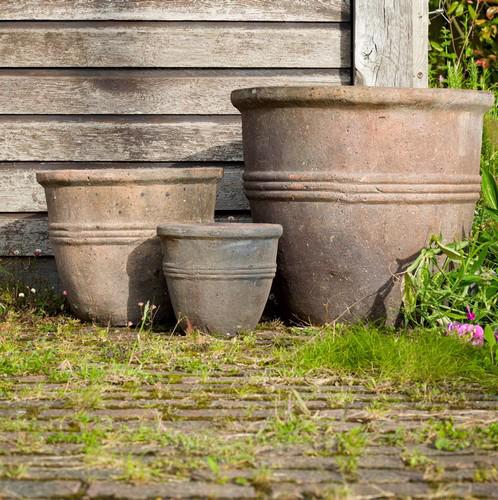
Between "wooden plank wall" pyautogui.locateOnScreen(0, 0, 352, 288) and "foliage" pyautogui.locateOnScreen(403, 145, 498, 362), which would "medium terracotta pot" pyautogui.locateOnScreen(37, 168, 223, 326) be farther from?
"foliage" pyautogui.locateOnScreen(403, 145, 498, 362)

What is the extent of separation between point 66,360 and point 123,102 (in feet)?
6.39

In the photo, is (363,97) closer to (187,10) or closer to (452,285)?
(452,285)

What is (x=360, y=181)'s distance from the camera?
12.7 feet

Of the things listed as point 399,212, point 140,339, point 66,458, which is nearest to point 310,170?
point 399,212

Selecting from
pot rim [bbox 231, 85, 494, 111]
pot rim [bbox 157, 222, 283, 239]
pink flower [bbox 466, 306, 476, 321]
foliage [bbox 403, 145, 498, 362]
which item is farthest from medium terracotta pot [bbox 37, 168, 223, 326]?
pink flower [bbox 466, 306, 476, 321]

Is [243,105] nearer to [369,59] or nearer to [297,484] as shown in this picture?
[369,59]

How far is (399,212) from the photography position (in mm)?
3900

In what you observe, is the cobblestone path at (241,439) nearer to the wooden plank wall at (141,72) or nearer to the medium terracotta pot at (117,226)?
the medium terracotta pot at (117,226)

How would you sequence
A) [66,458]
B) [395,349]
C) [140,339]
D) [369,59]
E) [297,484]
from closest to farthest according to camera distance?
[297,484], [66,458], [395,349], [140,339], [369,59]

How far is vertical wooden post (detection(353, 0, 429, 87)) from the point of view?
4691 millimetres

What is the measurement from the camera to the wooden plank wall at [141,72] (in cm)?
479

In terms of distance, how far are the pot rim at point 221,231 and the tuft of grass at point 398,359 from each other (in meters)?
0.54

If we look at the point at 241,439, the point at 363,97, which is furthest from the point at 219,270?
the point at 241,439

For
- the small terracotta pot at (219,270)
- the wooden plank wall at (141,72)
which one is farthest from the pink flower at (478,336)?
the wooden plank wall at (141,72)
